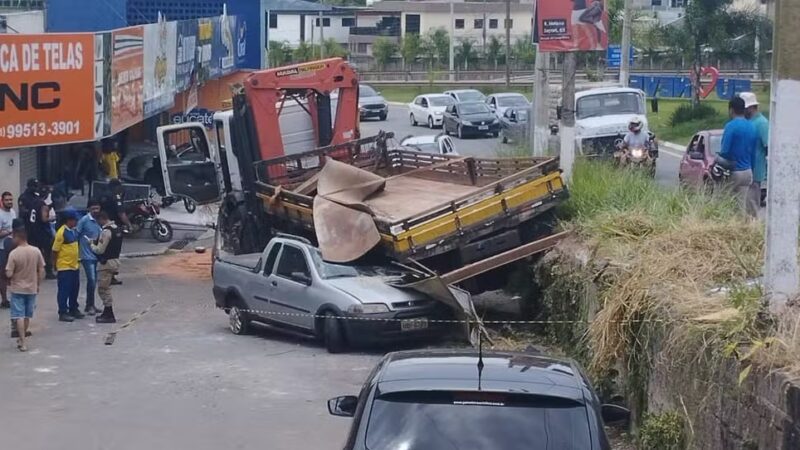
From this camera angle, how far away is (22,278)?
17.3 metres

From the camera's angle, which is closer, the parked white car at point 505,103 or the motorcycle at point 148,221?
the motorcycle at point 148,221

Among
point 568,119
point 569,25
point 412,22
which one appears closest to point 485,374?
point 568,119

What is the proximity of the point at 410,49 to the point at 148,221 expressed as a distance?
6883 cm

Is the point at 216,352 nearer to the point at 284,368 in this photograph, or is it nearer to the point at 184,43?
the point at 284,368

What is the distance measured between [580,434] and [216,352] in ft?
36.0

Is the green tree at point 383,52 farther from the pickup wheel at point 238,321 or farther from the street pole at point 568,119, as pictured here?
the pickup wheel at point 238,321

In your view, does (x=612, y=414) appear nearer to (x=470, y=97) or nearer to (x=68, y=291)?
(x=68, y=291)

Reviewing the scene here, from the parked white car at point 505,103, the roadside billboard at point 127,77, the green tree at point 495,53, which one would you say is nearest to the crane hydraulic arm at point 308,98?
the roadside billboard at point 127,77

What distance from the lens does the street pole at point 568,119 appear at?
67.2 ft

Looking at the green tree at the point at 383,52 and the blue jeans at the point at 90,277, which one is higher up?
the green tree at the point at 383,52

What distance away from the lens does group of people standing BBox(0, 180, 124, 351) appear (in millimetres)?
17391

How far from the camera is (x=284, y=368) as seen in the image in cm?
1647

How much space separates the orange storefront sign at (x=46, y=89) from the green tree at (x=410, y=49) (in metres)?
71.9

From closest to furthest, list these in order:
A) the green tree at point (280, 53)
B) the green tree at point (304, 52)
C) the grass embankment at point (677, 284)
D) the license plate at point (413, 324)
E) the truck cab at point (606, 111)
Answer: the grass embankment at point (677, 284) → the license plate at point (413, 324) → the truck cab at point (606, 111) → the green tree at point (280, 53) → the green tree at point (304, 52)
